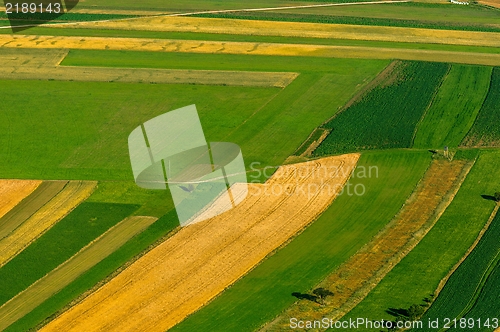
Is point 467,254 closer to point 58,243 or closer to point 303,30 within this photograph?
point 58,243

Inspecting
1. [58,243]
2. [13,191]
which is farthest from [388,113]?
[58,243]

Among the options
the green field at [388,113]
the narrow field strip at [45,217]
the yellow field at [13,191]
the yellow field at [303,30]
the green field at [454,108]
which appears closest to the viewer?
the narrow field strip at [45,217]

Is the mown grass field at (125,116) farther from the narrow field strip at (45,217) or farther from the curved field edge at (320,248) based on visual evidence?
the curved field edge at (320,248)

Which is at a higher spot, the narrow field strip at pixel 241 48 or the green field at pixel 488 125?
the narrow field strip at pixel 241 48

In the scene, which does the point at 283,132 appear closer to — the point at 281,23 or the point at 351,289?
the point at 351,289

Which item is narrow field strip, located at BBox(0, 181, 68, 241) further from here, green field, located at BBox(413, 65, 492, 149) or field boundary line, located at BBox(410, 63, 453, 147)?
green field, located at BBox(413, 65, 492, 149)

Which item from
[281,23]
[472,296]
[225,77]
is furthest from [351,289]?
[281,23]

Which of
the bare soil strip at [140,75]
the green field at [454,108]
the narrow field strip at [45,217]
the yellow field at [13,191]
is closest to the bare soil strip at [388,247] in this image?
the green field at [454,108]
